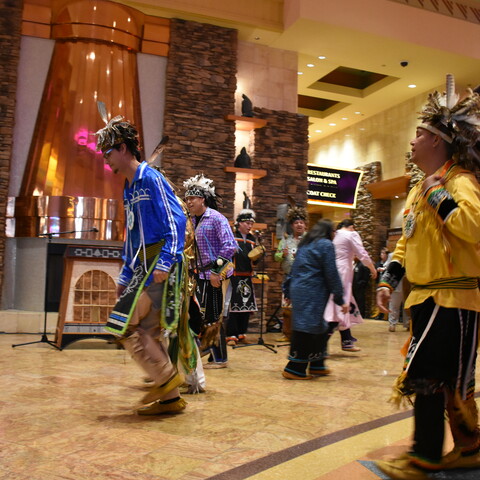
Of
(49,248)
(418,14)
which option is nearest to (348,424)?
(49,248)

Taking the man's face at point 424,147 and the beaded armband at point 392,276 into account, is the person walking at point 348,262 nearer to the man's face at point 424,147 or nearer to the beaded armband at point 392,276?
the beaded armband at point 392,276

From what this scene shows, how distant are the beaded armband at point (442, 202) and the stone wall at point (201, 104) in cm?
639

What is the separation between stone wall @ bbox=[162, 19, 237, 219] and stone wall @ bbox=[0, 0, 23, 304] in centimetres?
216

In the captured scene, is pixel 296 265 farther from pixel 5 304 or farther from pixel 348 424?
pixel 5 304

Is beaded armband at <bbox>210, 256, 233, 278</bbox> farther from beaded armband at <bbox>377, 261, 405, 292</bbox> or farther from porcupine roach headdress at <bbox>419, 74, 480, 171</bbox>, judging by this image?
porcupine roach headdress at <bbox>419, 74, 480, 171</bbox>

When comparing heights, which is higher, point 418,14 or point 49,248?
point 418,14

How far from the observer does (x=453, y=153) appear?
246cm

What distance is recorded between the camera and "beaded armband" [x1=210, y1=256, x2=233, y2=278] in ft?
15.4

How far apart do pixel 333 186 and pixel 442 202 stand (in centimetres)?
1090

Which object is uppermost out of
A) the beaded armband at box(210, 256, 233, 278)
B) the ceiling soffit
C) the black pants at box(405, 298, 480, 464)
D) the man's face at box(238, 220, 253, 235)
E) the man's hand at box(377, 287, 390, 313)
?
the ceiling soffit

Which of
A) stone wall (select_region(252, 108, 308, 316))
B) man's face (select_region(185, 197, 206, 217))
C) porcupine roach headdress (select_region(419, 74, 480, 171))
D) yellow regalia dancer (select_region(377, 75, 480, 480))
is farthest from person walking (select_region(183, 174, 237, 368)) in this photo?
stone wall (select_region(252, 108, 308, 316))

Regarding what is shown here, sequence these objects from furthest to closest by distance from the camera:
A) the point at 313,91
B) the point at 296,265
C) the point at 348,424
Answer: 1. the point at 313,91
2. the point at 296,265
3. the point at 348,424

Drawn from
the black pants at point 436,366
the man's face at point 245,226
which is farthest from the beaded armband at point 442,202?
the man's face at point 245,226

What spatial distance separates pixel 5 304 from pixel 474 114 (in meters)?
6.95
